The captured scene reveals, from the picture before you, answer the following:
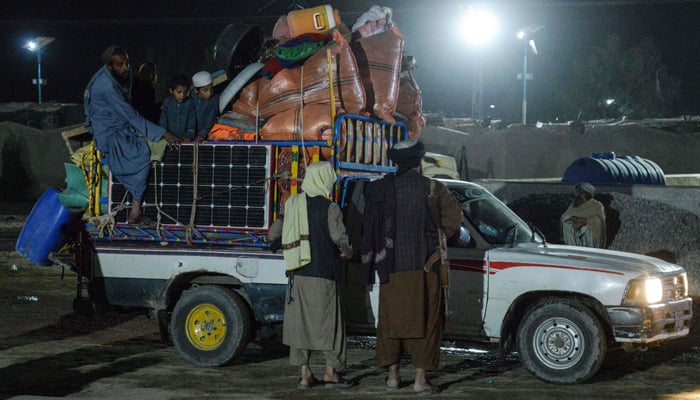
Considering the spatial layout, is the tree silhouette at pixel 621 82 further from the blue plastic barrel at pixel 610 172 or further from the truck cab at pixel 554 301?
the truck cab at pixel 554 301

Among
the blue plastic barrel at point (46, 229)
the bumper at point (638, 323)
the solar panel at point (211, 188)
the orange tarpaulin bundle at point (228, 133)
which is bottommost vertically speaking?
the bumper at point (638, 323)

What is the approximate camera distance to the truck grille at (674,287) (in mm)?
8289

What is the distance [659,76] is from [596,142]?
21.0 meters

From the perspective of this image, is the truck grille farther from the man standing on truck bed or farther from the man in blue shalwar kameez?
the man in blue shalwar kameez

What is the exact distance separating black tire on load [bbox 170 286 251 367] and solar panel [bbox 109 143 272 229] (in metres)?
0.66

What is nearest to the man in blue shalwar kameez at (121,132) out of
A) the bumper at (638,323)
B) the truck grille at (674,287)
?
the bumper at (638,323)

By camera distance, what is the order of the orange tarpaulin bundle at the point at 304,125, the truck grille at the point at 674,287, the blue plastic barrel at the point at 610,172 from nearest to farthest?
the truck grille at the point at 674,287
the orange tarpaulin bundle at the point at 304,125
the blue plastic barrel at the point at 610,172

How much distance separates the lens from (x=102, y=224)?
9.22 m

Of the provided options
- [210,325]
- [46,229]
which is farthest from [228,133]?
Answer: [46,229]

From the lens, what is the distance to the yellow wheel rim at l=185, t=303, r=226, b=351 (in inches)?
348

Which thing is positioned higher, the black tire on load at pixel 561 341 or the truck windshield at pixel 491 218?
the truck windshield at pixel 491 218

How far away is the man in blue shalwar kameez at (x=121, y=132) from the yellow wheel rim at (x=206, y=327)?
1.01 m

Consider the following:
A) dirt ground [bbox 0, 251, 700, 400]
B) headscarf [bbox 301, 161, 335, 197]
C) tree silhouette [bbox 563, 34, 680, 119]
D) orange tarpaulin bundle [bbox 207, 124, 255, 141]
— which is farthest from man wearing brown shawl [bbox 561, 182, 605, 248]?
tree silhouette [bbox 563, 34, 680, 119]

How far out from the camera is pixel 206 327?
888 cm
